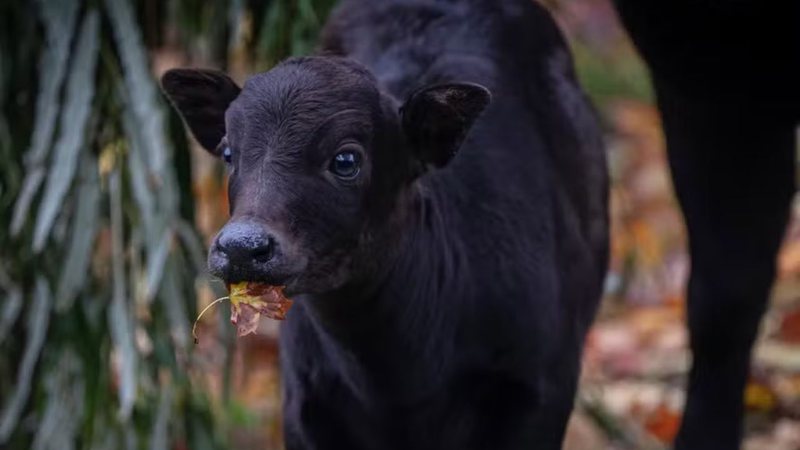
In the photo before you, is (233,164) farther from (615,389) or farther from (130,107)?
(615,389)

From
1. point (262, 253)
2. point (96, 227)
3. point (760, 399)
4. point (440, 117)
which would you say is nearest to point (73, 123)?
point (96, 227)

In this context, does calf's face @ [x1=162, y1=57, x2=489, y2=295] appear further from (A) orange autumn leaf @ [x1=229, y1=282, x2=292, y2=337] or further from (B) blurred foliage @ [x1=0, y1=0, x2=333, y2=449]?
(B) blurred foliage @ [x1=0, y1=0, x2=333, y2=449]

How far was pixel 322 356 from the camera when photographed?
3.75 m

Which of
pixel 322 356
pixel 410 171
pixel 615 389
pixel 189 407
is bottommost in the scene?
pixel 615 389

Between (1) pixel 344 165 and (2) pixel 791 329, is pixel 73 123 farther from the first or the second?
(2) pixel 791 329

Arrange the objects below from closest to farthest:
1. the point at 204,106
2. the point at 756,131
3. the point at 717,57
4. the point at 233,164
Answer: the point at 233,164, the point at 204,106, the point at 717,57, the point at 756,131

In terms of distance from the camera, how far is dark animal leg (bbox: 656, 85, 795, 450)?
14.4 feet

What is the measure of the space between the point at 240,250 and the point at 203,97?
0.61 m

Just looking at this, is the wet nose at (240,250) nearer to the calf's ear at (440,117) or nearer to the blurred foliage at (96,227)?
the calf's ear at (440,117)

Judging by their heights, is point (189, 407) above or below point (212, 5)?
below

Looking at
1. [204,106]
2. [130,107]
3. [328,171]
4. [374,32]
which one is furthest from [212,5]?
[328,171]

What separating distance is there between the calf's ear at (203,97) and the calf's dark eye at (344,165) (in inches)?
12.2

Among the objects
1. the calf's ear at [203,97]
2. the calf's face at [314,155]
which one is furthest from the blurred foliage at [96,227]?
the calf's face at [314,155]

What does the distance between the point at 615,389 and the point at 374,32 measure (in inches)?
79.9
